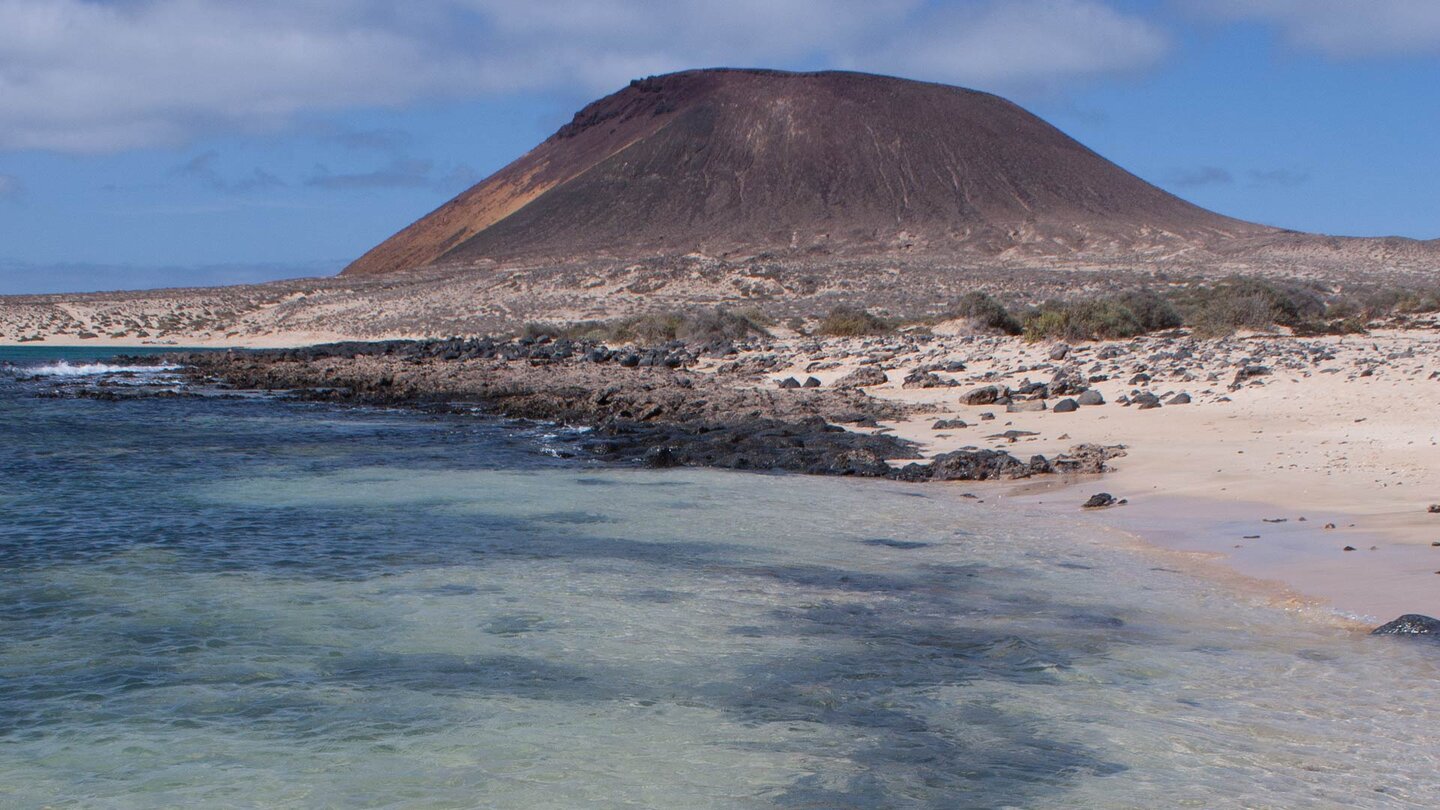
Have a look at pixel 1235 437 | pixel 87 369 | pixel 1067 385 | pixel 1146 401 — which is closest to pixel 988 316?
pixel 1067 385

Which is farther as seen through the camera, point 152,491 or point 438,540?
point 152,491

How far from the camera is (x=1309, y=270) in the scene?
2479 inches

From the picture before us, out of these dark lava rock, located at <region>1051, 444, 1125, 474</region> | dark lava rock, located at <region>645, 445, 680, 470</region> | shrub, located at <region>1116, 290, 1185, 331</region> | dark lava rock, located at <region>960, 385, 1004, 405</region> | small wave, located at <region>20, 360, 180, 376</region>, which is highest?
shrub, located at <region>1116, 290, 1185, 331</region>

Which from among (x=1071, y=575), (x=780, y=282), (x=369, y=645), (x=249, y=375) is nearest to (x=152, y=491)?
(x=369, y=645)

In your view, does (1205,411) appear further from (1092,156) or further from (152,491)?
(1092,156)

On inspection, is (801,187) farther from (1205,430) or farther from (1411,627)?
(1411,627)

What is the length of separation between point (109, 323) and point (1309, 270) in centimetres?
6217

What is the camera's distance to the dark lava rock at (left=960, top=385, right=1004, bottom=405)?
19000 mm

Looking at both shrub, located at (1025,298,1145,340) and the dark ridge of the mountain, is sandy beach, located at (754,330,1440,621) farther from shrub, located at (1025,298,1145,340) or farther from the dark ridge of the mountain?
the dark ridge of the mountain

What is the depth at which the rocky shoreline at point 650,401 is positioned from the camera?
14695mm

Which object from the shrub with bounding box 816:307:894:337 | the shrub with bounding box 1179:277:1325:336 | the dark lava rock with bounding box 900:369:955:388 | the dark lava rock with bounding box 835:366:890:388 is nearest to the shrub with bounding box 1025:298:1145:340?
the shrub with bounding box 1179:277:1325:336

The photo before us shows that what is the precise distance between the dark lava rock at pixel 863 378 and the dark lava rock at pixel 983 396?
3372 millimetres

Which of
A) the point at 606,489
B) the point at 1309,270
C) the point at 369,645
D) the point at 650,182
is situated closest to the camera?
the point at 369,645

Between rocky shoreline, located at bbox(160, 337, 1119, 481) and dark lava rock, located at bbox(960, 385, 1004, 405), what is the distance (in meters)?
0.95
